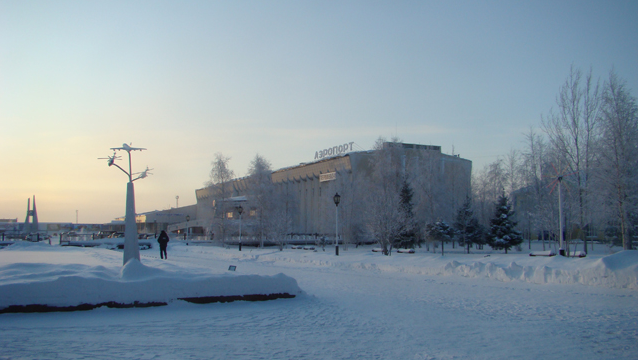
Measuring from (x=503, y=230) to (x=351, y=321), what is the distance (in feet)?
112

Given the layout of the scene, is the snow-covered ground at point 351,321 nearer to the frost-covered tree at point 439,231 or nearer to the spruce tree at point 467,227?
the frost-covered tree at point 439,231

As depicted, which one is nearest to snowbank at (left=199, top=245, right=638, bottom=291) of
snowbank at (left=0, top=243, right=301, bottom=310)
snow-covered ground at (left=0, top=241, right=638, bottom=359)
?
snow-covered ground at (left=0, top=241, right=638, bottom=359)

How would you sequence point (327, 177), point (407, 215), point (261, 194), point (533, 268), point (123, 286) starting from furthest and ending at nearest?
point (327, 177), point (261, 194), point (407, 215), point (533, 268), point (123, 286)

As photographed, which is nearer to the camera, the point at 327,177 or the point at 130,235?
the point at 130,235

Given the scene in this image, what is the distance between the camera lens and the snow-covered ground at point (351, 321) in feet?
19.2

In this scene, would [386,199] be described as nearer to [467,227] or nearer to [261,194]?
[467,227]

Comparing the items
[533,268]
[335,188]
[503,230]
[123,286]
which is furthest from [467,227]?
[123,286]

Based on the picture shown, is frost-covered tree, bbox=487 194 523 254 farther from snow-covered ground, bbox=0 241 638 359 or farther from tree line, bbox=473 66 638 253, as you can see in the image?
snow-covered ground, bbox=0 241 638 359

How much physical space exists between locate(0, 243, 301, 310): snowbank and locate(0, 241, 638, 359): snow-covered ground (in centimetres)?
4

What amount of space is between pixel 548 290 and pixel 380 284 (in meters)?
4.65

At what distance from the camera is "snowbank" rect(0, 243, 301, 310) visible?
800cm

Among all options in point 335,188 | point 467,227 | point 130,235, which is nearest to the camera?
point 130,235

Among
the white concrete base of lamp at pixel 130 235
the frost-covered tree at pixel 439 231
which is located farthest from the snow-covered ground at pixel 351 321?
the frost-covered tree at pixel 439 231

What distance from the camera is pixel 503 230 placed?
38188mm
